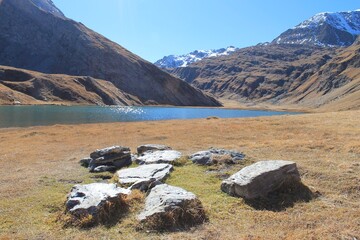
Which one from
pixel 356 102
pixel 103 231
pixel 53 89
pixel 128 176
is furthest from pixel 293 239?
pixel 53 89

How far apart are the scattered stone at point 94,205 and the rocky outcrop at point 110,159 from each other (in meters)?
7.81

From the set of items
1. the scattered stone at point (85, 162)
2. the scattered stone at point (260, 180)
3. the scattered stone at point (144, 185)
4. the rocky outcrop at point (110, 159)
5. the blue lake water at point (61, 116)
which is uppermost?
the scattered stone at point (260, 180)

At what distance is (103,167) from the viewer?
21.3 meters

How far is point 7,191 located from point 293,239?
1321cm

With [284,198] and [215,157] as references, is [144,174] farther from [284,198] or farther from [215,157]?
[284,198]

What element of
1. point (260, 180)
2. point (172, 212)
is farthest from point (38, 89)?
point (172, 212)

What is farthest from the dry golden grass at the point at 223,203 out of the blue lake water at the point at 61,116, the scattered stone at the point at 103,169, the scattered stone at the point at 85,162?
the blue lake water at the point at 61,116

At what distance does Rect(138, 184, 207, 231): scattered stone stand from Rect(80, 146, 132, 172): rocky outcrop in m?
9.45

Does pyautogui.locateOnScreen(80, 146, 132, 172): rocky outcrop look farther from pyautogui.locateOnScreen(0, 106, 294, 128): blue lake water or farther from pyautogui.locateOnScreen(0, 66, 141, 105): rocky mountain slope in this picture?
pyautogui.locateOnScreen(0, 66, 141, 105): rocky mountain slope

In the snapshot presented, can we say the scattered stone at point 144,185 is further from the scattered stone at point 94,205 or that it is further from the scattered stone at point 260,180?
the scattered stone at point 260,180

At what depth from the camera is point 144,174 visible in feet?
55.3

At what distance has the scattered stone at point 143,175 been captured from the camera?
1562 cm

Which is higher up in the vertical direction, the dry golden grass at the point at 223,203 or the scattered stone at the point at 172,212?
the scattered stone at the point at 172,212

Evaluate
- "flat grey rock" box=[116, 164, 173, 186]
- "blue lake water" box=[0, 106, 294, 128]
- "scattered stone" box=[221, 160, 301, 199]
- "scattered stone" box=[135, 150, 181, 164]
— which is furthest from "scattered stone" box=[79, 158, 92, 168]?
"blue lake water" box=[0, 106, 294, 128]
